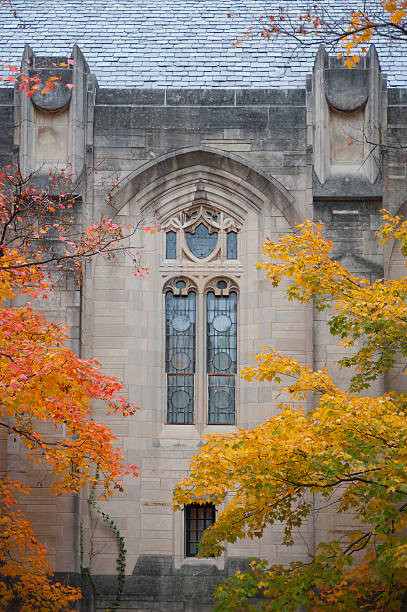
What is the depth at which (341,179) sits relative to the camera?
60.2 ft

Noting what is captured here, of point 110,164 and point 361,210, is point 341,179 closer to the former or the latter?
point 361,210

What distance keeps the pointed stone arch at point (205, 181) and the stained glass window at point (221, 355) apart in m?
1.72

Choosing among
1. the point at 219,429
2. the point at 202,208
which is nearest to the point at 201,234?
the point at 202,208

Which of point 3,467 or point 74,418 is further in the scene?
point 3,467

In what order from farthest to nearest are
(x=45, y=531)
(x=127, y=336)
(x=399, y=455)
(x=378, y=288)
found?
(x=127, y=336) < (x=45, y=531) < (x=378, y=288) < (x=399, y=455)

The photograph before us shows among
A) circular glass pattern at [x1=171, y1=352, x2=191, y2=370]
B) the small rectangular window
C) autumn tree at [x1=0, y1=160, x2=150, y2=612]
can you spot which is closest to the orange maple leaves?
autumn tree at [x1=0, y1=160, x2=150, y2=612]

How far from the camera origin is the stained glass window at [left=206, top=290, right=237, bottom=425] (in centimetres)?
1841

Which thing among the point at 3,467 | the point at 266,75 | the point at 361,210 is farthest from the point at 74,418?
the point at 266,75

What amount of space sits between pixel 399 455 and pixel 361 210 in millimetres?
7019

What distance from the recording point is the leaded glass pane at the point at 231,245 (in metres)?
18.9

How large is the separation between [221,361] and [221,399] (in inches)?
28.0

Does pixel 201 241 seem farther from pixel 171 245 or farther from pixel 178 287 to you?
pixel 178 287

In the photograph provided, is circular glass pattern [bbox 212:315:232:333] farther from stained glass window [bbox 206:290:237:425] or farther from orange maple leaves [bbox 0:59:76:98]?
orange maple leaves [bbox 0:59:76:98]

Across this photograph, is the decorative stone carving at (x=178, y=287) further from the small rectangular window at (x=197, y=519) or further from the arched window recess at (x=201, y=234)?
the small rectangular window at (x=197, y=519)
